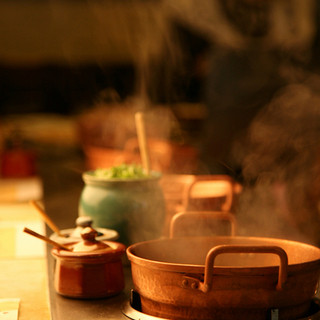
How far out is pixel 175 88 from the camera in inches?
344

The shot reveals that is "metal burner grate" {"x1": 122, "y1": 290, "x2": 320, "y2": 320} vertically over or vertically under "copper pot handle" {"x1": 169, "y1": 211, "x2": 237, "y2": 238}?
under

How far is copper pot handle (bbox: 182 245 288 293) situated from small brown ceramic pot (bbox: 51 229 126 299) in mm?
340

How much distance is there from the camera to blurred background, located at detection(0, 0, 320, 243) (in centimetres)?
386

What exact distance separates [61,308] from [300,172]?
105 inches

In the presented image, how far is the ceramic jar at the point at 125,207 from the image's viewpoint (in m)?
1.84

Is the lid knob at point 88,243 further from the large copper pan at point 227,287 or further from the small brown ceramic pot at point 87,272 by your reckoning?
the large copper pan at point 227,287

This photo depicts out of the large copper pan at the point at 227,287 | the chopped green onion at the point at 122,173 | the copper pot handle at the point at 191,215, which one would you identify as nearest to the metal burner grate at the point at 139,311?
the large copper pan at the point at 227,287

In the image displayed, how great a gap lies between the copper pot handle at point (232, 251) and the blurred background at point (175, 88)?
1113mm

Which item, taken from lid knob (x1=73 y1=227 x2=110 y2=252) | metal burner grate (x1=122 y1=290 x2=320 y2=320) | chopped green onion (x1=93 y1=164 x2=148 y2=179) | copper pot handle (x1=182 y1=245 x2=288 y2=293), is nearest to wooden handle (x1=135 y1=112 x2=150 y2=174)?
chopped green onion (x1=93 y1=164 x2=148 y2=179)

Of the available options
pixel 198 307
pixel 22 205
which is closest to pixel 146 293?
pixel 198 307

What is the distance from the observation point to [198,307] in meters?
1.27

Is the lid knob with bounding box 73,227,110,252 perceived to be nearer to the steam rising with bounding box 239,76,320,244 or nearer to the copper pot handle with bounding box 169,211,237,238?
the copper pot handle with bounding box 169,211,237,238

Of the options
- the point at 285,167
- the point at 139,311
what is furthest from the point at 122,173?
the point at 285,167

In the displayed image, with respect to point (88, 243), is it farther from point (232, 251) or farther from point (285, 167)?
point (285, 167)
